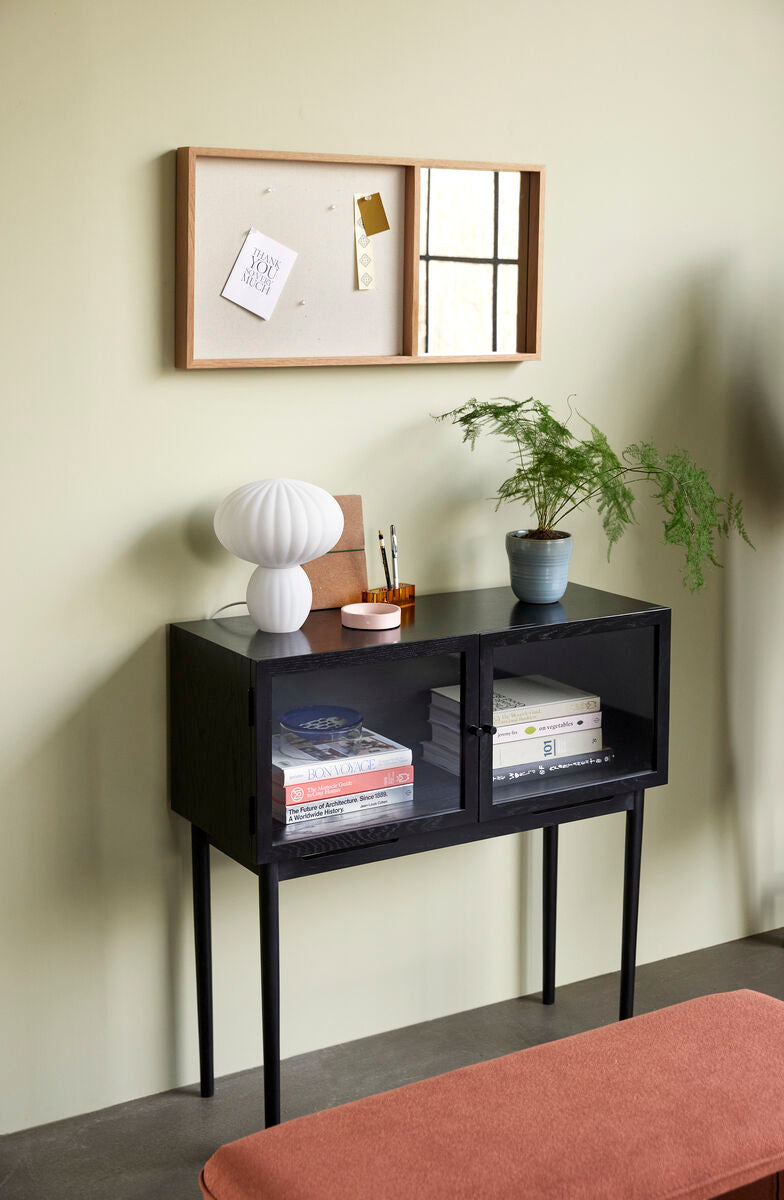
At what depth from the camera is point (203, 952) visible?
101 inches

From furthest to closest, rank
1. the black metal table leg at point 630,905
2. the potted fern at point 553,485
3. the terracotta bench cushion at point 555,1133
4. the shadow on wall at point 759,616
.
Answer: the shadow on wall at point 759,616 < the black metal table leg at point 630,905 < the potted fern at point 553,485 < the terracotta bench cushion at point 555,1133

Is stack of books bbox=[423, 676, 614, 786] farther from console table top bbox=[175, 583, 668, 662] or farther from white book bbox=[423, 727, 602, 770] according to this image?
console table top bbox=[175, 583, 668, 662]

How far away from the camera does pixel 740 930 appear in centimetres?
337

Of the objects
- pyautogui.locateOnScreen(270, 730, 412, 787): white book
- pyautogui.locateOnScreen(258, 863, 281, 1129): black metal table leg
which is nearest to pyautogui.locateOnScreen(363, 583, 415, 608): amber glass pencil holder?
pyautogui.locateOnScreen(270, 730, 412, 787): white book

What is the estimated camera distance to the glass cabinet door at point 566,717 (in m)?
2.49

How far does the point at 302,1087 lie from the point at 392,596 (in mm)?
1021

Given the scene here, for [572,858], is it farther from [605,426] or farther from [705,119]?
[705,119]

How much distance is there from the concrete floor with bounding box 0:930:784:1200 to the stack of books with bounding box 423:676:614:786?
2.23 feet

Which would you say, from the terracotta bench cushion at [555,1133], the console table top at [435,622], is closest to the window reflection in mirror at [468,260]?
the console table top at [435,622]

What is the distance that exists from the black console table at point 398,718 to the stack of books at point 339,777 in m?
0.02

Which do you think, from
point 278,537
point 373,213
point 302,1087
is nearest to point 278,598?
point 278,537

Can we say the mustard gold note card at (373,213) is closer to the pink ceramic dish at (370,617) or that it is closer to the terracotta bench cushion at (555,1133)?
the pink ceramic dish at (370,617)

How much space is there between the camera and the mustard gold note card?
253 centimetres

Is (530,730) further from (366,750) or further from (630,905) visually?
(630,905)
